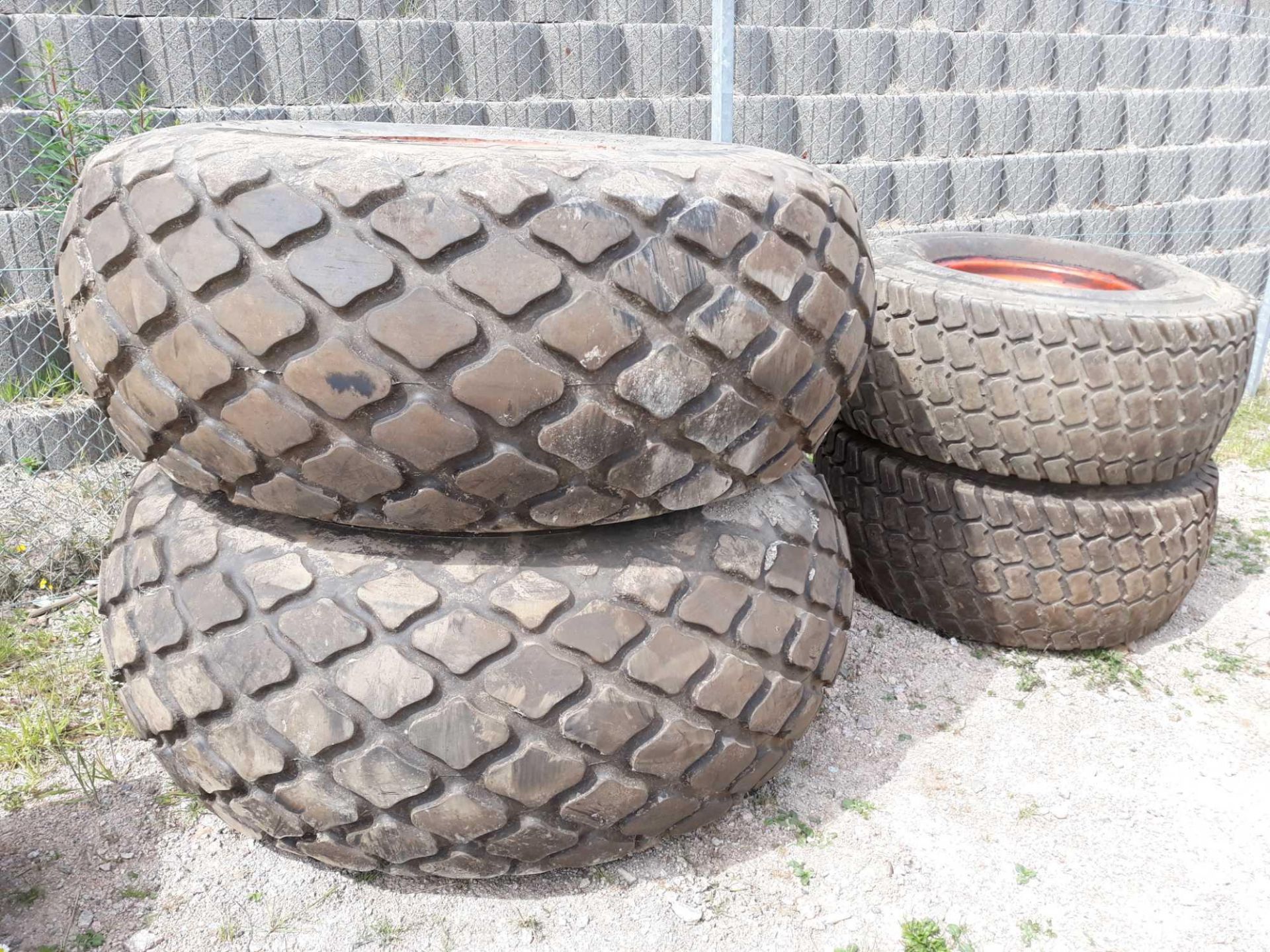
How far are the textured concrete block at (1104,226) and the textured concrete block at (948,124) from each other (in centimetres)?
98

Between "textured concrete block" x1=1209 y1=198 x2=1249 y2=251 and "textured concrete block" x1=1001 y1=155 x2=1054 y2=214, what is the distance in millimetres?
1548

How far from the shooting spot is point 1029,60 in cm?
532

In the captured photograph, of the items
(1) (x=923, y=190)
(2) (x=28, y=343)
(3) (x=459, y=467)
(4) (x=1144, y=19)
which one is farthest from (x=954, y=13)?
(3) (x=459, y=467)

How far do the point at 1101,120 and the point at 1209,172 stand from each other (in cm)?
111

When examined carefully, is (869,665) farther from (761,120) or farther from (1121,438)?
(761,120)

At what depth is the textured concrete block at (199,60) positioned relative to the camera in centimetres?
304

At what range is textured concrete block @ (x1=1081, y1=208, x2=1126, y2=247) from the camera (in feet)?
18.2

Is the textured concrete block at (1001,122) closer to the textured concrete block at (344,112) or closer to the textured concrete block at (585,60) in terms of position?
the textured concrete block at (585,60)

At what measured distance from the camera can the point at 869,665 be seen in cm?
216

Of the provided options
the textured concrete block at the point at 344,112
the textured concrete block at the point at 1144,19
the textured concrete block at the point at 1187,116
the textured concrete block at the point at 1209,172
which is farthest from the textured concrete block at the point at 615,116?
the textured concrete block at the point at 1209,172

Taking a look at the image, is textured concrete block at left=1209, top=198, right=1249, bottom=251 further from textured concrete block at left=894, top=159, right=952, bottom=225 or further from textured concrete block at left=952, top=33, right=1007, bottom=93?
textured concrete block at left=894, top=159, right=952, bottom=225

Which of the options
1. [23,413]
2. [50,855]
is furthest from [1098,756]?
[23,413]

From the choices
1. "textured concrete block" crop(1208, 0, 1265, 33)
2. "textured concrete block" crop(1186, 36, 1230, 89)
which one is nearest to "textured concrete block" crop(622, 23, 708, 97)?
"textured concrete block" crop(1186, 36, 1230, 89)

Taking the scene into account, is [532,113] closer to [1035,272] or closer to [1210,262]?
[1035,272]
